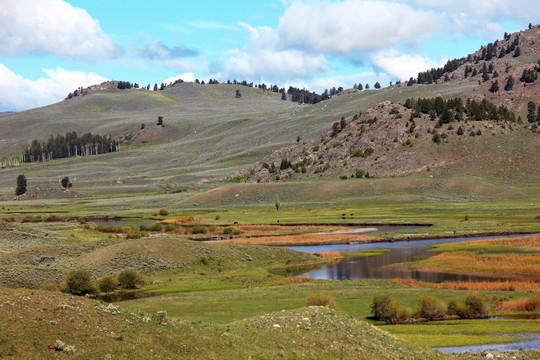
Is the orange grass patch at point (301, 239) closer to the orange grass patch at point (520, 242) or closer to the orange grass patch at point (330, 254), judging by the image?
the orange grass patch at point (330, 254)

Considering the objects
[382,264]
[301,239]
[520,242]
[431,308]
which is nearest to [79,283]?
[431,308]

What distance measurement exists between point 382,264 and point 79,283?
35.7 meters

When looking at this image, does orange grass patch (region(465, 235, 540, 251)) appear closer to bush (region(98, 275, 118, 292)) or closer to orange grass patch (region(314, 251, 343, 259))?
orange grass patch (region(314, 251, 343, 259))

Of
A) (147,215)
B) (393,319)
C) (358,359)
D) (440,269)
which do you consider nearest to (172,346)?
(358,359)

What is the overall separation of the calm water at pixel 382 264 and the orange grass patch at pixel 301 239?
296 cm

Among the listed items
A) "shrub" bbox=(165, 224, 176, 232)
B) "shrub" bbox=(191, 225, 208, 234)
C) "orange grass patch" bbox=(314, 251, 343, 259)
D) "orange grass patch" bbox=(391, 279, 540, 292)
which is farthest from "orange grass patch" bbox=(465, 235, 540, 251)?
"shrub" bbox=(165, 224, 176, 232)

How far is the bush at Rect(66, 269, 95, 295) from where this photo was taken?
60125 mm

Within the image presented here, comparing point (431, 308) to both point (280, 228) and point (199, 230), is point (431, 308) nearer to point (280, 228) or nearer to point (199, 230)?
point (280, 228)

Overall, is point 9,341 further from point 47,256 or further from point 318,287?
point 47,256

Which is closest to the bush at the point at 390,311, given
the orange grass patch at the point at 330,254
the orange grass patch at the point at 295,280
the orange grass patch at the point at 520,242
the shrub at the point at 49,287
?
the orange grass patch at the point at 295,280

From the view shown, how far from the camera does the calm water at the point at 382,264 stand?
6744cm

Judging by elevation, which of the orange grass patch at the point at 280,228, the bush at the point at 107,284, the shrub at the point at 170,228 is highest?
the shrub at the point at 170,228

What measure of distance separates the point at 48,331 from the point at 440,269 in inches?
2123

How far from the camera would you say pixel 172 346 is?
2583 cm
